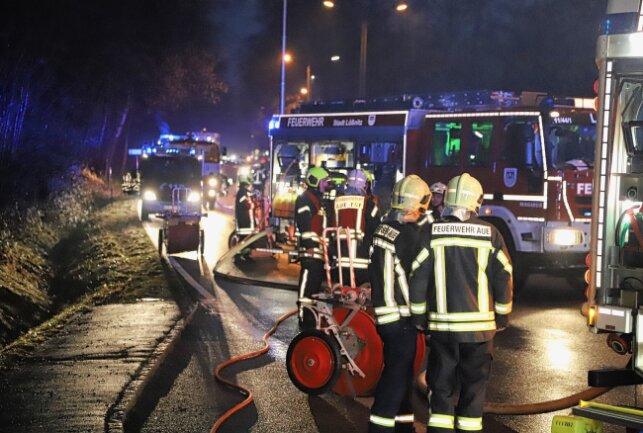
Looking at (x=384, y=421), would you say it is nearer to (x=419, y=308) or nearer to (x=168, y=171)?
(x=419, y=308)

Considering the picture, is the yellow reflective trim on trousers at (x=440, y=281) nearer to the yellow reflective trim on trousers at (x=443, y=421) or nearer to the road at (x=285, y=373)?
the yellow reflective trim on trousers at (x=443, y=421)

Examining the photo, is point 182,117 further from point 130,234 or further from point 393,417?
point 393,417

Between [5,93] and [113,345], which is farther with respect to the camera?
[5,93]

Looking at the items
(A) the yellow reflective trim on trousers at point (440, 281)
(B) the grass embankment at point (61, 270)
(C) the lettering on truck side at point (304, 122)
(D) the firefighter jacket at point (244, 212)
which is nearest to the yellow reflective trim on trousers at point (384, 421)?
(A) the yellow reflective trim on trousers at point (440, 281)

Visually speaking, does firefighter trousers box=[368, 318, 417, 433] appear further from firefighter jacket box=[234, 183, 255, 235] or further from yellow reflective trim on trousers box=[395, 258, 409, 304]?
firefighter jacket box=[234, 183, 255, 235]

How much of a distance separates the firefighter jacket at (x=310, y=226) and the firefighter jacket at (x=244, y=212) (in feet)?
22.8

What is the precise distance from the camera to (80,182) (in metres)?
27.5

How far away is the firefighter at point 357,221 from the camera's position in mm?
7832

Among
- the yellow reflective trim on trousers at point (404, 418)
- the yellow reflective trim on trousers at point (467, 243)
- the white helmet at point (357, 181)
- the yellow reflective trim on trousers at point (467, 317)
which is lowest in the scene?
the yellow reflective trim on trousers at point (404, 418)

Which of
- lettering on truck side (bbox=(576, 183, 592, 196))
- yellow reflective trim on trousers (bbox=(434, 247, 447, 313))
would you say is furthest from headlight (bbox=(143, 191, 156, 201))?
yellow reflective trim on trousers (bbox=(434, 247, 447, 313))

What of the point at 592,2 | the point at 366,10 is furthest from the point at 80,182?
the point at 592,2

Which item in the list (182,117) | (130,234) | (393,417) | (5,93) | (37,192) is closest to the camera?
(393,417)

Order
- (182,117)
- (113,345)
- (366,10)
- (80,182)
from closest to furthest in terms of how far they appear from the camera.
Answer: (113,345) → (366,10) → (80,182) → (182,117)

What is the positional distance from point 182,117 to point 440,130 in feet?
180
